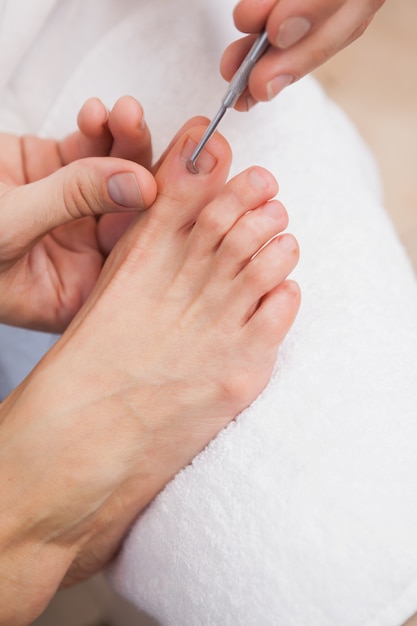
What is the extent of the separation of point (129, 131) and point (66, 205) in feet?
0.36

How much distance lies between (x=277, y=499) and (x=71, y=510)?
0.78ft

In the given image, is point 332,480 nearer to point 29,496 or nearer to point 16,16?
point 29,496

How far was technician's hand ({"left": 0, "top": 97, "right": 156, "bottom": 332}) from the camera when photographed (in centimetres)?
73

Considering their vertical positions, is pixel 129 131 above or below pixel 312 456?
above

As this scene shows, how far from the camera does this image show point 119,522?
797 millimetres

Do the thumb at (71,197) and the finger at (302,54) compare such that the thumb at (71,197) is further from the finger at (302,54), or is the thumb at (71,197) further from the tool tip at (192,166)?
the finger at (302,54)

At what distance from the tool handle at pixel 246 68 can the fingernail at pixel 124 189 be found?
146 mm

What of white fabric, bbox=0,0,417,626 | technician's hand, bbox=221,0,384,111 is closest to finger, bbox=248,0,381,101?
technician's hand, bbox=221,0,384,111

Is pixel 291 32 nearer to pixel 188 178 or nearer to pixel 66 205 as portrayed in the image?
pixel 188 178

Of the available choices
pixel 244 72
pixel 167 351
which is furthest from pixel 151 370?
pixel 244 72

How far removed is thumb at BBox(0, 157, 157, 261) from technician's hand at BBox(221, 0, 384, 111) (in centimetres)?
15

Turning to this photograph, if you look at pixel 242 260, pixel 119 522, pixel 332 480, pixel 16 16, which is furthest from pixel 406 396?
pixel 16 16

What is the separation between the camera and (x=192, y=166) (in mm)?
735

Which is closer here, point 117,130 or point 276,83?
point 276,83
